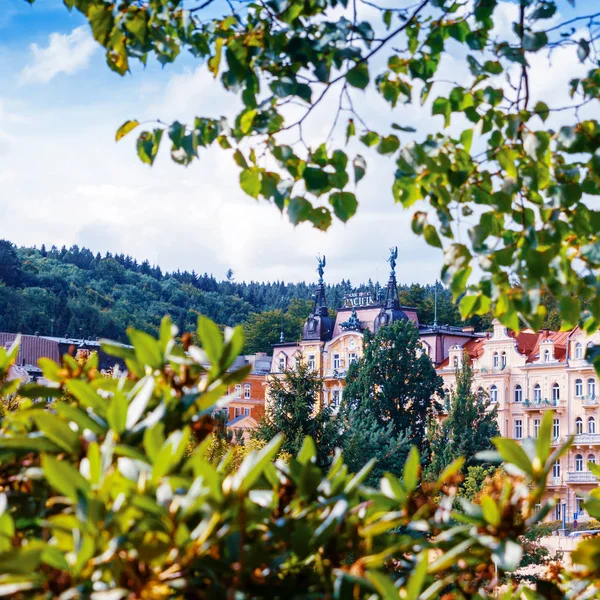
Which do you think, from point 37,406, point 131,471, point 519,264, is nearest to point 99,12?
point 37,406

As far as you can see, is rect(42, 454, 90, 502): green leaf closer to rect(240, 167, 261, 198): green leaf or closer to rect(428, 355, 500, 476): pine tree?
rect(240, 167, 261, 198): green leaf

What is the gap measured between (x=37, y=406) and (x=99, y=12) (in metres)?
1.17

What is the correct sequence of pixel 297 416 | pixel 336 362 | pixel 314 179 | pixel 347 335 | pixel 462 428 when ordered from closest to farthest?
pixel 314 179, pixel 297 416, pixel 462 428, pixel 347 335, pixel 336 362

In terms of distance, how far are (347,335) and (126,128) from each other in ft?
179

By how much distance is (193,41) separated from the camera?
325 cm

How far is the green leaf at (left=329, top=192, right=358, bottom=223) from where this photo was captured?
2.84 m

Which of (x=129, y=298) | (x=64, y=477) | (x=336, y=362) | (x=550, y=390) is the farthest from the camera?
(x=129, y=298)

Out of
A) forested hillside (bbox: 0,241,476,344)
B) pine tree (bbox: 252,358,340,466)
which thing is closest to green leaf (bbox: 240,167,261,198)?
pine tree (bbox: 252,358,340,466)

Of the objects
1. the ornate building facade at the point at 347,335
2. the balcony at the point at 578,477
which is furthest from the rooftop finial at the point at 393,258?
the balcony at the point at 578,477

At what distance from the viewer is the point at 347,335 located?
5728 centimetres

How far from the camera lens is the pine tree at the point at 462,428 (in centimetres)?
3838

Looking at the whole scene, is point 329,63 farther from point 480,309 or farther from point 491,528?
point 491,528

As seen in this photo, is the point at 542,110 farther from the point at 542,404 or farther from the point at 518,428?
the point at 518,428

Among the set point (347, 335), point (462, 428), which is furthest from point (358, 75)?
point (347, 335)
